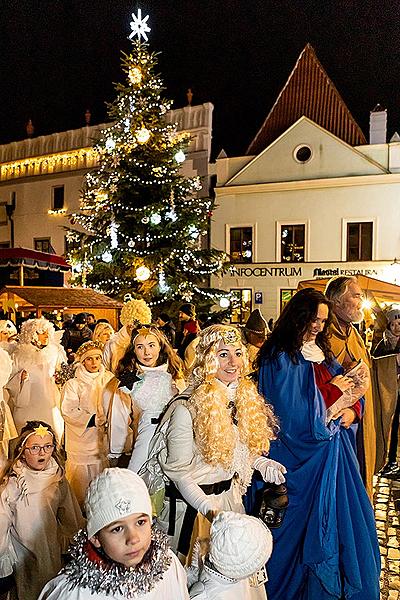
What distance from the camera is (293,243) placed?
2631cm

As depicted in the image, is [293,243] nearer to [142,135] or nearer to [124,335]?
[142,135]

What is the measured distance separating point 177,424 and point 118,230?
12.3 metres

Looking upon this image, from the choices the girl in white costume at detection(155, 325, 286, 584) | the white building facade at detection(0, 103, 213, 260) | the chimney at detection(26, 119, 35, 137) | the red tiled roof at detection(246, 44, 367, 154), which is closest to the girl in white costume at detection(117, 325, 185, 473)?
the girl in white costume at detection(155, 325, 286, 584)

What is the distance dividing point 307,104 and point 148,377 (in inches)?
988

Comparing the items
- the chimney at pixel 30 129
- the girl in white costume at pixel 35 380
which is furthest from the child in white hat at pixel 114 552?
the chimney at pixel 30 129

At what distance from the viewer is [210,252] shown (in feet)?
53.8

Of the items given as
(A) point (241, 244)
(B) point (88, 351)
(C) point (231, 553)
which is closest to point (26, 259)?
(A) point (241, 244)

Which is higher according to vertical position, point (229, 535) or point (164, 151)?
point (164, 151)

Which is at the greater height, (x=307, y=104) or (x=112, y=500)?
(x=307, y=104)

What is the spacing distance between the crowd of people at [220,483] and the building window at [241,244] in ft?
69.6

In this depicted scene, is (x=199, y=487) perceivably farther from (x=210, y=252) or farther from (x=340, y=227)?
(x=340, y=227)

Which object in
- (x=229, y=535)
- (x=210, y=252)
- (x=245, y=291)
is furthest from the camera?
(x=245, y=291)

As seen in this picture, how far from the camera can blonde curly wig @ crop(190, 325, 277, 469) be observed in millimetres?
3531

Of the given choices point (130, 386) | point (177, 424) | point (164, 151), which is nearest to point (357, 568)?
point (177, 424)
